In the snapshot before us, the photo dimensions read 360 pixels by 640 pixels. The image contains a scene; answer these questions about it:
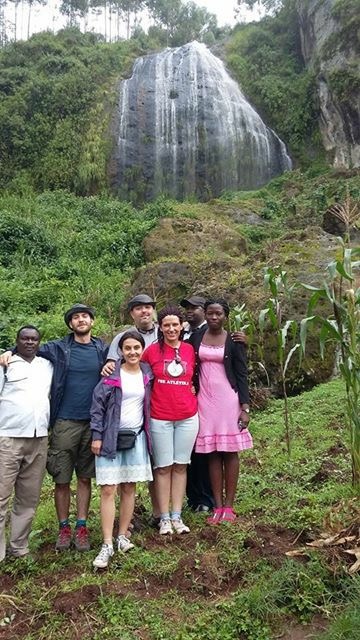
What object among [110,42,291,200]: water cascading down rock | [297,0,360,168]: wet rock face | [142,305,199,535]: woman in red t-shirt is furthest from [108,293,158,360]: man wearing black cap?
[297,0,360,168]: wet rock face

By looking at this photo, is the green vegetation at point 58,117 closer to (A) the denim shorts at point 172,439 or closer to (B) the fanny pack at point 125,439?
(A) the denim shorts at point 172,439

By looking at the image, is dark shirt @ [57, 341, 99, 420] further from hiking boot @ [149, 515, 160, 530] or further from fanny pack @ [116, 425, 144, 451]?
hiking boot @ [149, 515, 160, 530]

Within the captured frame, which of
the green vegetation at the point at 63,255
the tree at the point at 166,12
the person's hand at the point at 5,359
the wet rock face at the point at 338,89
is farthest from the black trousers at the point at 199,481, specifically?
the tree at the point at 166,12

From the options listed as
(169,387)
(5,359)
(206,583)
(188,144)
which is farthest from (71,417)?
(188,144)

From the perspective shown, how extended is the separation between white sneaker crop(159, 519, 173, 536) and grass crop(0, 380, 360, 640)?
6cm

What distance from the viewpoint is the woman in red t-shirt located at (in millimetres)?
3666

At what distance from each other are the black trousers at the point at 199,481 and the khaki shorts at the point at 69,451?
83cm

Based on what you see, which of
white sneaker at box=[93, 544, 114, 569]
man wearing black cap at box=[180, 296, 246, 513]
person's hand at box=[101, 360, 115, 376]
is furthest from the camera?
man wearing black cap at box=[180, 296, 246, 513]

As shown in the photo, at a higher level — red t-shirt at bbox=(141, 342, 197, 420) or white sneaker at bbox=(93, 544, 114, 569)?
red t-shirt at bbox=(141, 342, 197, 420)

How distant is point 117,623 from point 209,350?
5.86ft

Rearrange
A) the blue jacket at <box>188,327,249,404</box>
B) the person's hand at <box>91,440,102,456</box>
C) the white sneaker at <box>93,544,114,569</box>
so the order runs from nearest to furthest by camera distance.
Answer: the white sneaker at <box>93,544,114,569</box> < the person's hand at <box>91,440,102,456</box> < the blue jacket at <box>188,327,249,404</box>

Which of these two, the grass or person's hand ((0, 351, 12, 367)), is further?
person's hand ((0, 351, 12, 367))

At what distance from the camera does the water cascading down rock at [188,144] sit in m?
23.1

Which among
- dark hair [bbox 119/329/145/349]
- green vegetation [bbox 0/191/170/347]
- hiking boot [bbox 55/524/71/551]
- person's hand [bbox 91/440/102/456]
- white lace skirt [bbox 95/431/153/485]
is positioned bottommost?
hiking boot [bbox 55/524/71/551]
